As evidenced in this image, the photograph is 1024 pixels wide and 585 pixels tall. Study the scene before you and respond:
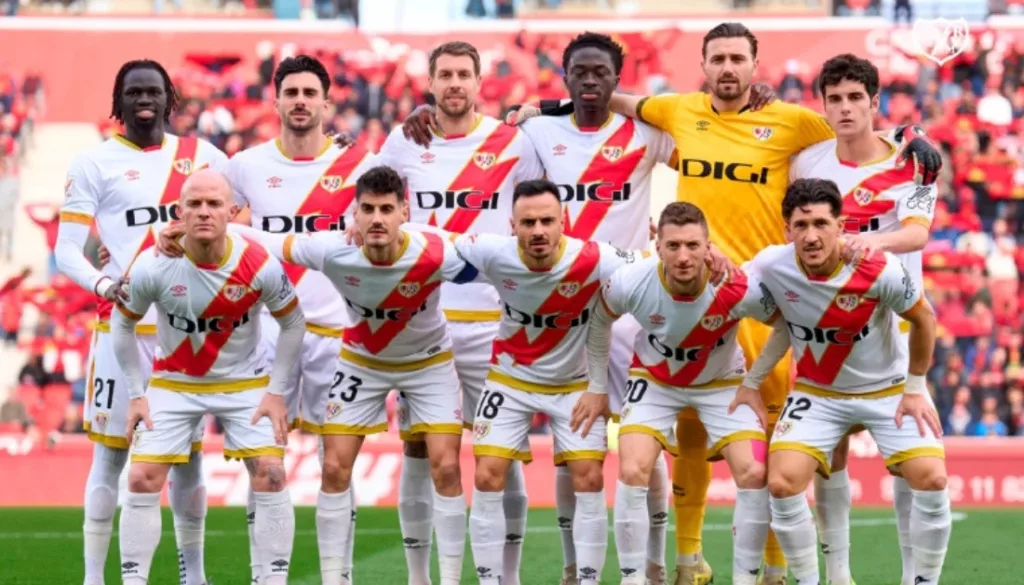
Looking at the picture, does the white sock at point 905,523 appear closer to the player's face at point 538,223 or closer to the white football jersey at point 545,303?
the white football jersey at point 545,303

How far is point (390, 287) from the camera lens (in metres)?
7.43

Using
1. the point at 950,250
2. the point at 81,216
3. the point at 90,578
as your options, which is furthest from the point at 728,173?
the point at 950,250

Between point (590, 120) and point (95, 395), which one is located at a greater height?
point (590, 120)

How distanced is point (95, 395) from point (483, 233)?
7.04ft

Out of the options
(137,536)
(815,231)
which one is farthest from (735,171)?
(137,536)

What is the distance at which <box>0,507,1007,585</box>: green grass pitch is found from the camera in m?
9.26

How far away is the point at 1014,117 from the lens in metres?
20.3

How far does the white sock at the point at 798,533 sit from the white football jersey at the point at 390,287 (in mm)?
1867

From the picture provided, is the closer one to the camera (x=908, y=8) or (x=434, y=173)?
(x=434, y=173)

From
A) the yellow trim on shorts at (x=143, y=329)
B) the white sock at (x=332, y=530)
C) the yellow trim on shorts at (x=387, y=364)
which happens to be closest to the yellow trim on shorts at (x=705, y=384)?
the yellow trim on shorts at (x=387, y=364)

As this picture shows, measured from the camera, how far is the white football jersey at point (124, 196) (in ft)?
25.8

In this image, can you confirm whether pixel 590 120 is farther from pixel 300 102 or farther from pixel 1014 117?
pixel 1014 117

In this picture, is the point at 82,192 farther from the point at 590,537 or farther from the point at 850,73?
the point at 850,73

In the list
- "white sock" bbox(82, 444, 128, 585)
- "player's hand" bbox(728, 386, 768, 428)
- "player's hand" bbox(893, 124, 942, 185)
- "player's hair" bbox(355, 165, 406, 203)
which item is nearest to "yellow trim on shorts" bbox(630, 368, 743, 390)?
"player's hand" bbox(728, 386, 768, 428)
